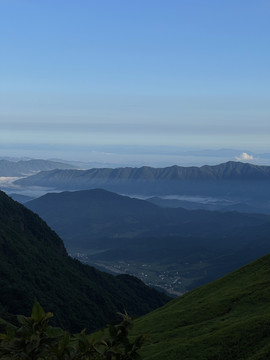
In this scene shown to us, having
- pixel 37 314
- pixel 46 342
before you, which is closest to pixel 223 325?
pixel 46 342

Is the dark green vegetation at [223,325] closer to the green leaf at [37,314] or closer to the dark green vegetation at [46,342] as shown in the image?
the dark green vegetation at [46,342]

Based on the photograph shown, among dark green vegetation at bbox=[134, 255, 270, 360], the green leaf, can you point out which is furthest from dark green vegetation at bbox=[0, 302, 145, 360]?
dark green vegetation at bbox=[134, 255, 270, 360]

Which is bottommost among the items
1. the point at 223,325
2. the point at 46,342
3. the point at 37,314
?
the point at 223,325

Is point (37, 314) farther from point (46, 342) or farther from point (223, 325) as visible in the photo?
point (223, 325)

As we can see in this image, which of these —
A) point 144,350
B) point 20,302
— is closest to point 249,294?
point 144,350

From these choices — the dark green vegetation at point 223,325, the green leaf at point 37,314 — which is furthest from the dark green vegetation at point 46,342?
the dark green vegetation at point 223,325

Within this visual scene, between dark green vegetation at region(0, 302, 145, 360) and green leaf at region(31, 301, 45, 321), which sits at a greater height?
green leaf at region(31, 301, 45, 321)

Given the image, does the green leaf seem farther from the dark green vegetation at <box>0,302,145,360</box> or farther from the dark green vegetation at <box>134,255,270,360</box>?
the dark green vegetation at <box>134,255,270,360</box>
